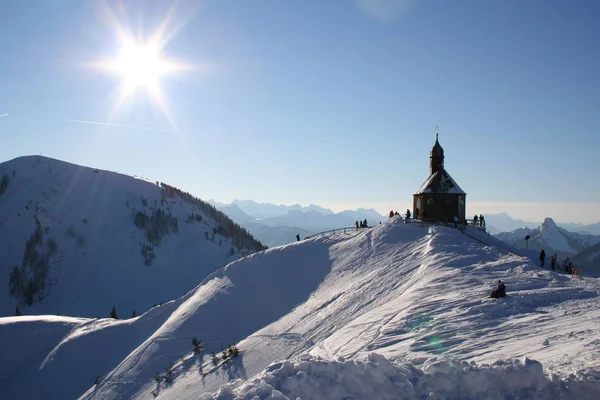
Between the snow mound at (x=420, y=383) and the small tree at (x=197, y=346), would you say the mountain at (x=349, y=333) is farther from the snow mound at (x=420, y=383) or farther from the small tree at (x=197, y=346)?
the small tree at (x=197, y=346)

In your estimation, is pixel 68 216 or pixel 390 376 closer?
pixel 390 376

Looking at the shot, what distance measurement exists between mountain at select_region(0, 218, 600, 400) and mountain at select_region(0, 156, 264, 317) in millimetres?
39873

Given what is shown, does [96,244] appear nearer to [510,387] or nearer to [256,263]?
[256,263]

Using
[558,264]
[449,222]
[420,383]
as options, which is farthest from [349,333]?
[449,222]

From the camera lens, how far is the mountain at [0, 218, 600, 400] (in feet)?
26.1

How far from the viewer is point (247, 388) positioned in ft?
26.4

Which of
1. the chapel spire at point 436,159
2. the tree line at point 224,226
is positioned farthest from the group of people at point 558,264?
the tree line at point 224,226

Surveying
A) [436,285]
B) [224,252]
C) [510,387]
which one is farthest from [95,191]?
[510,387]

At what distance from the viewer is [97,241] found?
8006cm

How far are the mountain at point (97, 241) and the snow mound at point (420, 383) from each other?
65.6 metres

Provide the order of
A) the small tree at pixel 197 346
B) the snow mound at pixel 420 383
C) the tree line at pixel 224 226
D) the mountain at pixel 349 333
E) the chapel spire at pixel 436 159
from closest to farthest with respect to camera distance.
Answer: the snow mound at pixel 420 383 → the mountain at pixel 349 333 → the small tree at pixel 197 346 → the chapel spire at pixel 436 159 → the tree line at pixel 224 226

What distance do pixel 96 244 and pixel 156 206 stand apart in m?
17.9

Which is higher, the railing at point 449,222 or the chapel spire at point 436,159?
the chapel spire at point 436,159

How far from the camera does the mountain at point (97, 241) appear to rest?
68312 millimetres
